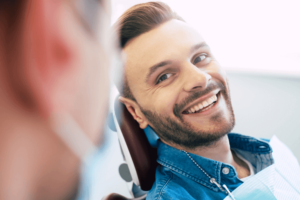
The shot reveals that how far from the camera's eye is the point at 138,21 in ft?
2.82

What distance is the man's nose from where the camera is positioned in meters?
0.74

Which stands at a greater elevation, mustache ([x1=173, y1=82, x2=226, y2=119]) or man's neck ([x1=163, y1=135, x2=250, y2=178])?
mustache ([x1=173, y1=82, x2=226, y2=119])

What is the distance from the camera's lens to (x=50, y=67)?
0.99 feet

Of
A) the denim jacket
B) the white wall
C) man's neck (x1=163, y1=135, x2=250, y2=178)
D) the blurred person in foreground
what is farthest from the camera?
A: the white wall

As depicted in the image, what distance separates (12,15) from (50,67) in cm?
9

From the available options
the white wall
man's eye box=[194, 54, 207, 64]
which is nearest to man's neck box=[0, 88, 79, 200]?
man's eye box=[194, 54, 207, 64]

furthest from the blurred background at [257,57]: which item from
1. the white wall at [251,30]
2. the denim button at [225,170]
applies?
the denim button at [225,170]

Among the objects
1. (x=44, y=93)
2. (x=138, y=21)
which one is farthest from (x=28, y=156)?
(x=138, y=21)

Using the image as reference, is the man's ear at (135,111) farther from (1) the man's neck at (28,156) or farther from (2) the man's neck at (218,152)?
(1) the man's neck at (28,156)

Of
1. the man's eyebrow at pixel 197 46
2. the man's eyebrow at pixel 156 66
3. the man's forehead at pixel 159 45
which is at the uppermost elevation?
the man's forehead at pixel 159 45

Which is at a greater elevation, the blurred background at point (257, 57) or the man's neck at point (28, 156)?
the man's neck at point (28, 156)

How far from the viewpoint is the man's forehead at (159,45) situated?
783 millimetres

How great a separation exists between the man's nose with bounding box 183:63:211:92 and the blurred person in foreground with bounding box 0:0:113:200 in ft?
1.52

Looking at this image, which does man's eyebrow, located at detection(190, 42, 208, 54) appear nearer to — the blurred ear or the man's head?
the man's head
